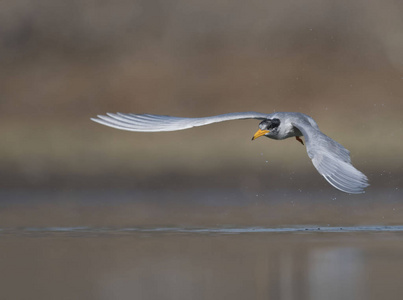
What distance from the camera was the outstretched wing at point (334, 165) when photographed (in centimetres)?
1534

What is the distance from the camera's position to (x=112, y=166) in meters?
29.9

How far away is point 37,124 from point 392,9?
10.3m

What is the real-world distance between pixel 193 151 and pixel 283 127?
11.4 meters

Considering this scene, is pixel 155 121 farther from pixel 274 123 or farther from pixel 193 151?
pixel 193 151

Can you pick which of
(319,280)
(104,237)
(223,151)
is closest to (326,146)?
(319,280)

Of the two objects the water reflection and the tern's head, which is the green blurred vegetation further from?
the water reflection

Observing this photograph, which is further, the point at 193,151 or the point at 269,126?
the point at 193,151

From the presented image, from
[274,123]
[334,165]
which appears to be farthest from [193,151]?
[334,165]

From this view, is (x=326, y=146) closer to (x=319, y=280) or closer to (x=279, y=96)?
(x=319, y=280)

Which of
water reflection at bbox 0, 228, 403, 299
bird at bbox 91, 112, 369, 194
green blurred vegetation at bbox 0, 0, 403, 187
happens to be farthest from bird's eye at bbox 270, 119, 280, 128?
green blurred vegetation at bbox 0, 0, 403, 187

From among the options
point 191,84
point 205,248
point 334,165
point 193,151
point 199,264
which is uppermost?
point 191,84

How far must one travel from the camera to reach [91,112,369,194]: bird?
52.4ft

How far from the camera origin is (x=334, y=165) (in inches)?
624

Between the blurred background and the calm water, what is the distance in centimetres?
4
